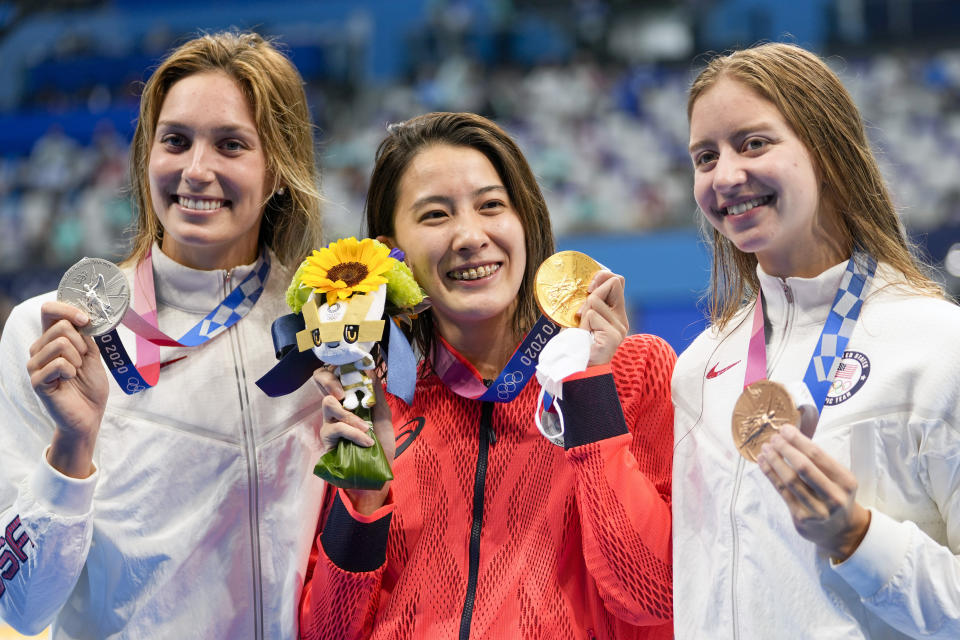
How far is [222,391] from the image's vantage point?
230 cm

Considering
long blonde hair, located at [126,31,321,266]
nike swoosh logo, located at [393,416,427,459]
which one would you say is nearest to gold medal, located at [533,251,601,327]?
nike swoosh logo, located at [393,416,427,459]

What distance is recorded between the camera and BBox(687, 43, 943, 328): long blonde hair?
2047mm

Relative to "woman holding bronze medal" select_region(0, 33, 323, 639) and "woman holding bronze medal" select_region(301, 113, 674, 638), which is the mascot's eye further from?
"woman holding bronze medal" select_region(0, 33, 323, 639)

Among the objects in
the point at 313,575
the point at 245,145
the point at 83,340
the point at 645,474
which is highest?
the point at 245,145

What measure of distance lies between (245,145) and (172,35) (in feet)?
41.9

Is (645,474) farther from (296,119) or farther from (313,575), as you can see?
(296,119)

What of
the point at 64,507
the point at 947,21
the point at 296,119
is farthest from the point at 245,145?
the point at 947,21

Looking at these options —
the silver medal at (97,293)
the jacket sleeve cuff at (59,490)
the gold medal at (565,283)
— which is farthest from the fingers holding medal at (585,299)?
the jacket sleeve cuff at (59,490)

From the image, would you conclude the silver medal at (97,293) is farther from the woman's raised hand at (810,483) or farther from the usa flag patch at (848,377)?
the usa flag patch at (848,377)

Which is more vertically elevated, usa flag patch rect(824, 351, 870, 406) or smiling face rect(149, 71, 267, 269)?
smiling face rect(149, 71, 267, 269)

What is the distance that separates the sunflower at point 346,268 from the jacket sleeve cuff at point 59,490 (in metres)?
0.61

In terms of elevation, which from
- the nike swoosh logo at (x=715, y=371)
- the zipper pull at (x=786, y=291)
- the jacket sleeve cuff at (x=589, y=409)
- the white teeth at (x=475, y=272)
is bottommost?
the jacket sleeve cuff at (x=589, y=409)

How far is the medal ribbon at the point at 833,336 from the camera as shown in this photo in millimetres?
1902

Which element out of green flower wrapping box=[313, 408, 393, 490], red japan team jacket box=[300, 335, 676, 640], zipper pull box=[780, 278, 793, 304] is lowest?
red japan team jacket box=[300, 335, 676, 640]
